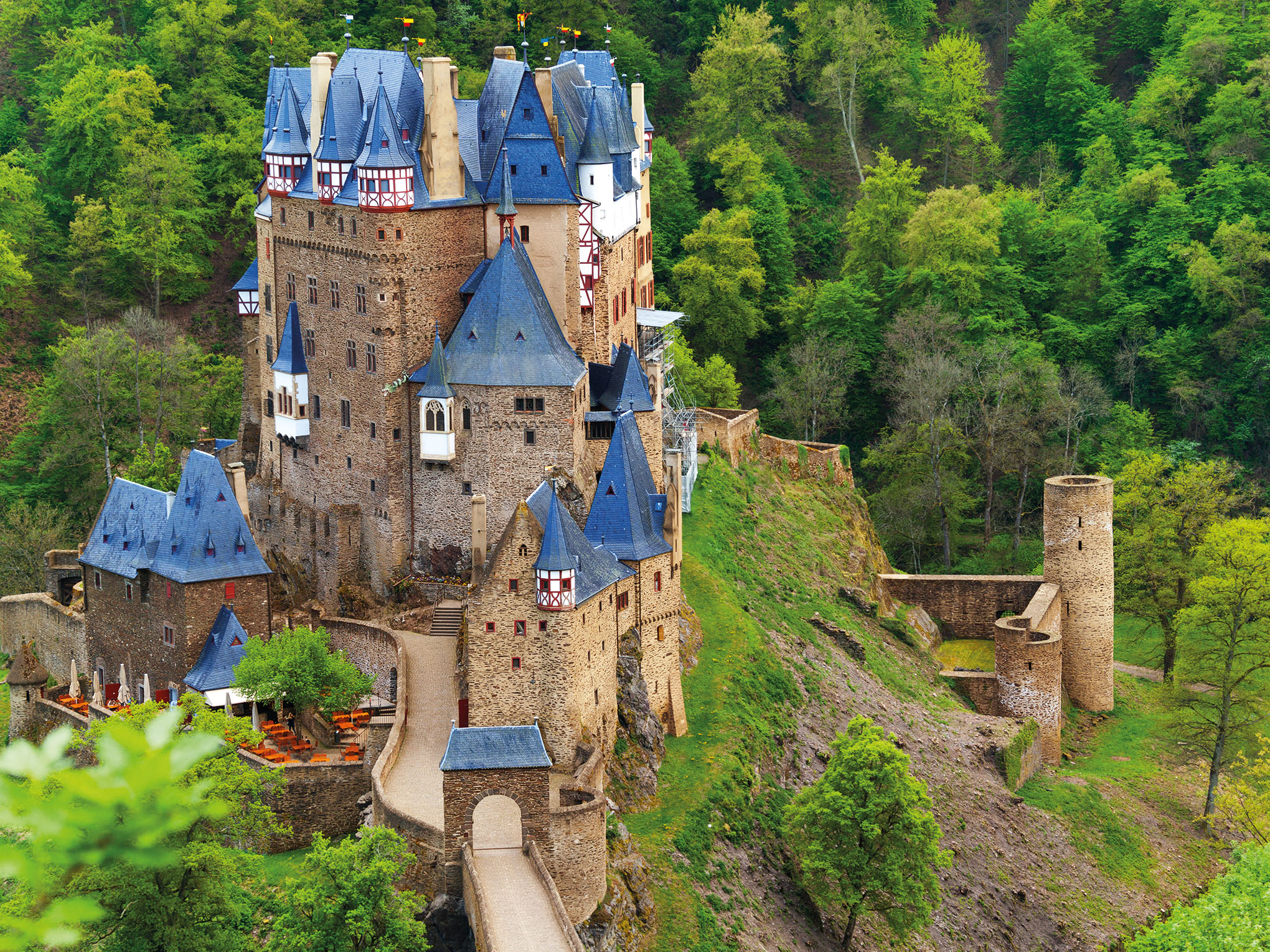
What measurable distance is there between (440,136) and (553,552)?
58.4ft

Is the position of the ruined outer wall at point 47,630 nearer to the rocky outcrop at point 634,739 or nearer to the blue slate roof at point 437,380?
the blue slate roof at point 437,380

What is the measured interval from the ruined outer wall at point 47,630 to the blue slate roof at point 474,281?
16.7m

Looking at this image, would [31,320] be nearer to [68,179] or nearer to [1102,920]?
[68,179]

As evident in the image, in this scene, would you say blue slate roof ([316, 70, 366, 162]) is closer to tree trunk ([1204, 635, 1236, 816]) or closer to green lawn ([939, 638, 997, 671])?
green lawn ([939, 638, 997, 671])

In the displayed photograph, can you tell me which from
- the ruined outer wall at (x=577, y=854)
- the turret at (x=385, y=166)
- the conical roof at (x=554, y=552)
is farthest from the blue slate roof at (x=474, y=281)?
the ruined outer wall at (x=577, y=854)

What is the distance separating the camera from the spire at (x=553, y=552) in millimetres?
45062

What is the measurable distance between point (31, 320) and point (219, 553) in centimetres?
3794

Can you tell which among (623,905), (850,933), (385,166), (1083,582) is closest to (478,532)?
(623,905)

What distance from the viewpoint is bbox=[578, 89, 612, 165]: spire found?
59.1 metres

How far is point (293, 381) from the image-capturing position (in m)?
60.8

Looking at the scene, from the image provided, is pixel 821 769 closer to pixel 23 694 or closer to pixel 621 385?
pixel 621 385

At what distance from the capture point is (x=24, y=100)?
10169 cm

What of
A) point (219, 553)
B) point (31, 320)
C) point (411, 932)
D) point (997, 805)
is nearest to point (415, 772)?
point (411, 932)

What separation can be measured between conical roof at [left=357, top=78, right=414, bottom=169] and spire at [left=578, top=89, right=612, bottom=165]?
6041mm
